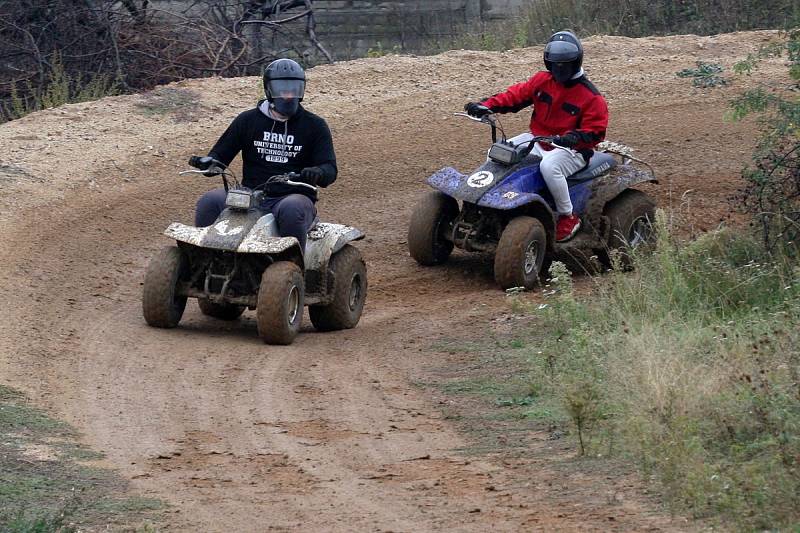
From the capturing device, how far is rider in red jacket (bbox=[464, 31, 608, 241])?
486 inches

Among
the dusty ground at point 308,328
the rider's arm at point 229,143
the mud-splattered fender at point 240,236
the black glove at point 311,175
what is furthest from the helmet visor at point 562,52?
the mud-splattered fender at point 240,236

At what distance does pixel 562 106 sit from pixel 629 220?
1387mm

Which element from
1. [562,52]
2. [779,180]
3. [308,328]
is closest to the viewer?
[308,328]

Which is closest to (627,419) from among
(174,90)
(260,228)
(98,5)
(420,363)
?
Result: (420,363)

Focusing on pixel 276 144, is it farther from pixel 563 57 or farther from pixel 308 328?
pixel 563 57

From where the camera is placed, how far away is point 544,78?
1266cm

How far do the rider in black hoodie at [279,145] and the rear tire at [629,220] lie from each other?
11.0 feet

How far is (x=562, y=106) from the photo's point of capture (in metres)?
12.5

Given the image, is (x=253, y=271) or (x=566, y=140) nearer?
(x=253, y=271)

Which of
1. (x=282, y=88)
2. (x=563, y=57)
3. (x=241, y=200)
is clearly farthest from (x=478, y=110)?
(x=241, y=200)

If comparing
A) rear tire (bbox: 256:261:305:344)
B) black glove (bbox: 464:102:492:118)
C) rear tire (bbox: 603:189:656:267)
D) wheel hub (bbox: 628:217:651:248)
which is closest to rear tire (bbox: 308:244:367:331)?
rear tire (bbox: 256:261:305:344)

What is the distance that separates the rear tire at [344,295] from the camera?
11.0 m

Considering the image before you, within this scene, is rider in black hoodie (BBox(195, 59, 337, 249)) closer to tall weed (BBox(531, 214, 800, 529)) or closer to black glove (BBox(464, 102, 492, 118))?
black glove (BBox(464, 102, 492, 118))

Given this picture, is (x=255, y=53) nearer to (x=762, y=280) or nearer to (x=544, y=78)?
(x=544, y=78)
